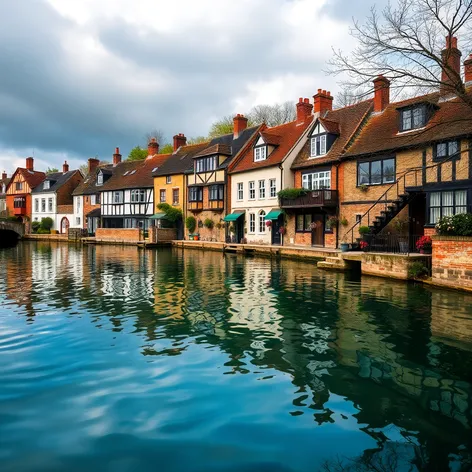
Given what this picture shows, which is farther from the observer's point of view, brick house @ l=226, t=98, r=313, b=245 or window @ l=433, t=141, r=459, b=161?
brick house @ l=226, t=98, r=313, b=245

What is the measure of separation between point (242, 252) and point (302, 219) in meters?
4.96

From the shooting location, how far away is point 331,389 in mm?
6316

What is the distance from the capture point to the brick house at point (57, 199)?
5962cm

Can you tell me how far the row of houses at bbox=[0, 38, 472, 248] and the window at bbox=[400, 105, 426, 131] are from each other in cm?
6

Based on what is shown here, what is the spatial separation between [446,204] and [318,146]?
11747 millimetres

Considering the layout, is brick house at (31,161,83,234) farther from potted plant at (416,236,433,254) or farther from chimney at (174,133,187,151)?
potted plant at (416,236,433,254)

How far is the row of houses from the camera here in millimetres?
20500

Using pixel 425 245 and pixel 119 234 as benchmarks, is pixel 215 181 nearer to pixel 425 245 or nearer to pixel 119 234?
pixel 119 234

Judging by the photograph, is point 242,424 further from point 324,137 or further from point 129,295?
point 324,137

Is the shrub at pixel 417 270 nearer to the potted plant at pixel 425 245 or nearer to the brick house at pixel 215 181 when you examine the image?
the potted plant at pixel 425 245

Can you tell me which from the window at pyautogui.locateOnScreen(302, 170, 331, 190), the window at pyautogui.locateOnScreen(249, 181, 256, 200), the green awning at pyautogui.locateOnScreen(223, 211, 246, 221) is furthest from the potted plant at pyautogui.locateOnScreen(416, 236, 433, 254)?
the green awning at pyautogui.locateOnScreen(223, 211, 246, 221)

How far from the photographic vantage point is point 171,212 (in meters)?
42.4

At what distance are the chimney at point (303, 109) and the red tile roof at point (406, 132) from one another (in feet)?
22.7

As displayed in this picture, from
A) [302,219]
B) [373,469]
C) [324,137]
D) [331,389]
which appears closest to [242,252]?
[302,219]
